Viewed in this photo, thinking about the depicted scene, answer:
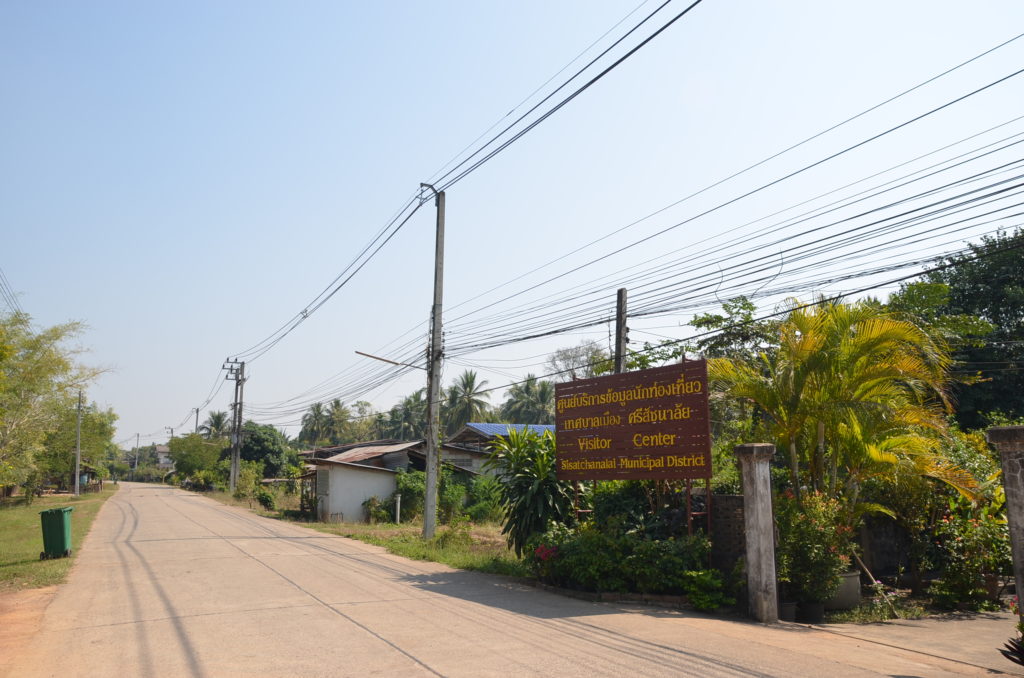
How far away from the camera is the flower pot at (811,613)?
9844 millimetres

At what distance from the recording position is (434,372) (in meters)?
21.1

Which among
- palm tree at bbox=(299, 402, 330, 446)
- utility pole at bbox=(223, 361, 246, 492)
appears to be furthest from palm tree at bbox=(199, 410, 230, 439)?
utility pole at bbox=(223, 361, 246, 492)

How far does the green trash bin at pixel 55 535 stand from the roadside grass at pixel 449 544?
7327 millimetres

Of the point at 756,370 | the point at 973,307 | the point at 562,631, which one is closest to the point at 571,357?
the point at 973,307

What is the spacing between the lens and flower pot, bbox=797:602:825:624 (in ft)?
32.3

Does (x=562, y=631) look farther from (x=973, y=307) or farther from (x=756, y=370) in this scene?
(x=973, y=307)

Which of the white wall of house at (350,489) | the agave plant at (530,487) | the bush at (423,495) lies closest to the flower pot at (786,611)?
the agave plant at (530,487)

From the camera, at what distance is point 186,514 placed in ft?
103

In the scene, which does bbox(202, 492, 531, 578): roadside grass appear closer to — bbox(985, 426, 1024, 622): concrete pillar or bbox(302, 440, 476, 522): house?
bbox(302, 440, 476, 522): house

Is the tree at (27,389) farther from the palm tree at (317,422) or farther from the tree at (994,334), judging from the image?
the palm tree at (317,422)

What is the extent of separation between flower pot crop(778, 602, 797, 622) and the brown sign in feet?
6.63

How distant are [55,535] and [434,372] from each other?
10.2 metres

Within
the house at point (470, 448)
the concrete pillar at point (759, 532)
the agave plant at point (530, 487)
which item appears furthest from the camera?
the house at point (470, 448)

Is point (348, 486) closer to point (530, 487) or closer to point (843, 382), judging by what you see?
point (530, 487)
